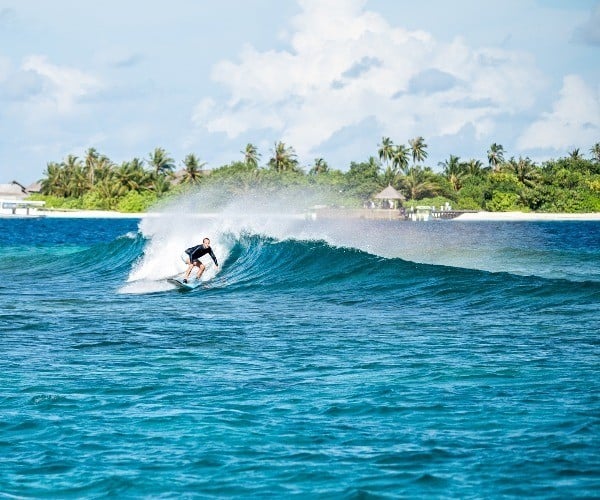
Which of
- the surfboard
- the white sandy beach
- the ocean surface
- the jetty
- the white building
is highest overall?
the white building

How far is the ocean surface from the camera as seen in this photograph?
8508 mm

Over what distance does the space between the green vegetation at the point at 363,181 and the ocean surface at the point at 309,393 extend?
371ft

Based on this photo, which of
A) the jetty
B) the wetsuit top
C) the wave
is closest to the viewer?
the wetsuit top

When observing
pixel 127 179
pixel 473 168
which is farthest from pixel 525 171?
pixel 127 179

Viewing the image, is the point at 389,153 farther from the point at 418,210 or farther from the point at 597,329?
the point at 597,329

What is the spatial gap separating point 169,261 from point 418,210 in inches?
4125

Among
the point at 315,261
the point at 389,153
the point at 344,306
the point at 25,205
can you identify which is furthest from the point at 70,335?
the point at 25,205

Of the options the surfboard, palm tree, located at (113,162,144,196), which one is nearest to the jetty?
palm tree, located at (113,162,144,196)

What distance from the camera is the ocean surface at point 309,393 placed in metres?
8.51

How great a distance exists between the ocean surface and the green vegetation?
11319 centimetres

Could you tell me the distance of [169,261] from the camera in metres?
32.9

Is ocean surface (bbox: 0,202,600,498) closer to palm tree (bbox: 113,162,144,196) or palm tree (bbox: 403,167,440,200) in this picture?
palm tree (bbox: 403,167,440,200)

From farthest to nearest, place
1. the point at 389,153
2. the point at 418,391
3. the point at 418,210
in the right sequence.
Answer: the point at 389,153 → the point at 418,210 → the point at 418,391

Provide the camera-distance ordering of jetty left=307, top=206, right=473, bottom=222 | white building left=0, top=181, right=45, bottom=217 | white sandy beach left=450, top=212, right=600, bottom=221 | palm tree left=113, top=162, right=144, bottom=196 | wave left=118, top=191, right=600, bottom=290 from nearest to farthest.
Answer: wave left=118, top=191, right=600, bottom=290 < jetty left=307, top=206, right=473, bottom=222 < white sandy beach left=450, top=212, right=600, bottom=221 < palm tree left=113, top=162, right=144, bottom=196 < white building left=0, top=181, right=45, bottom=217
